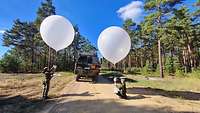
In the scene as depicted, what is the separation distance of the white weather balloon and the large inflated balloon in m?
1.65

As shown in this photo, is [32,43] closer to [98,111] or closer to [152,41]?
[152,41]

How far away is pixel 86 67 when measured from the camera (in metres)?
23.2

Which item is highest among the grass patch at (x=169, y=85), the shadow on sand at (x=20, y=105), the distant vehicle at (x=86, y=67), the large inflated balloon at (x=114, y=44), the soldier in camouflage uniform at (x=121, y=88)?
the large inflated balloon at (x=114, y=44)

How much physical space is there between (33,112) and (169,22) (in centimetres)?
3153

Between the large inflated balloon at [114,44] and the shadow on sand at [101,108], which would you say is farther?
the large inflated balloon at [114,44]

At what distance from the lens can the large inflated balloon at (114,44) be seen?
1307 cm

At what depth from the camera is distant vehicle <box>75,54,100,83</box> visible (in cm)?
2311

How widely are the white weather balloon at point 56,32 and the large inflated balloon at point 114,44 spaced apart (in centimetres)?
165

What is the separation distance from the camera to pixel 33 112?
36.1 ft

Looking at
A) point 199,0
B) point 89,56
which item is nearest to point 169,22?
point 199,0

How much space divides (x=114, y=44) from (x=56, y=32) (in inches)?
109

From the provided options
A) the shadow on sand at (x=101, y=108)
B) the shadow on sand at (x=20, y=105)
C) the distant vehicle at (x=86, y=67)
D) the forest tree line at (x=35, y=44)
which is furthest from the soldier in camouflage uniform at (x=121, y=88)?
the forest tree line at (x=35, y=44)

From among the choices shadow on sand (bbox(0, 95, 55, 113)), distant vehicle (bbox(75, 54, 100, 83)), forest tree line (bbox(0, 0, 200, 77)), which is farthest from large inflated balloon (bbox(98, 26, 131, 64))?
forest tree line (bbox(0, 0, 200, 77))

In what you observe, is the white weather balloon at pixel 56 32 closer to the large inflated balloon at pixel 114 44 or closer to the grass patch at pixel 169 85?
the large inflated balloon at pixel 114 44
